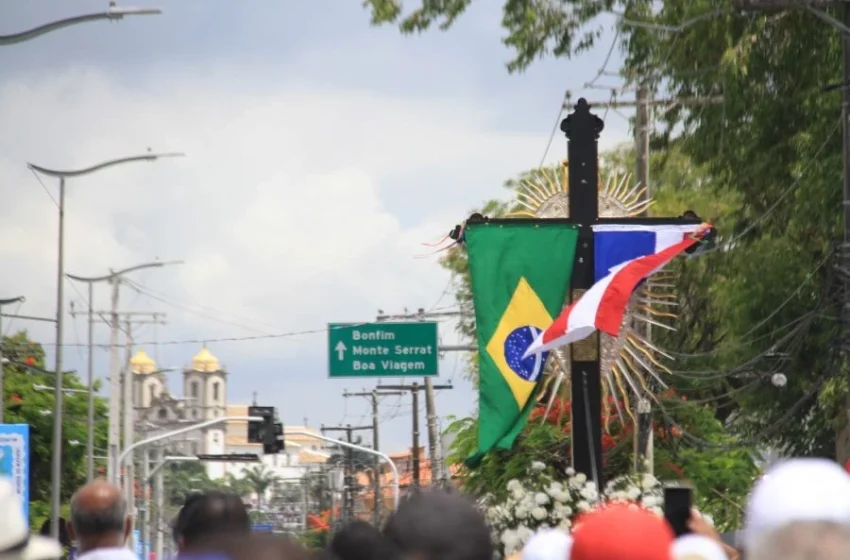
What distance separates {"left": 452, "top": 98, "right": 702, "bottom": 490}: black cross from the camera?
57.7 ft

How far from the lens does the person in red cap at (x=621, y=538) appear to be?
399cm

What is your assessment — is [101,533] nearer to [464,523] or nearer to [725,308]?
[464,523]

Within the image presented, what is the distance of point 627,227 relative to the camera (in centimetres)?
1788

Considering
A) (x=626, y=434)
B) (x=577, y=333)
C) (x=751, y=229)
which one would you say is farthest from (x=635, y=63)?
(x=577, y=333)

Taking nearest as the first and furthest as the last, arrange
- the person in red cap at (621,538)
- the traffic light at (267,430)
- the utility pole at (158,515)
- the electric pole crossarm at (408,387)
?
1. the person in red cap at (621,538)
2. the traffic light at (267,430)
3. the electric pole crossarm at (408,387)
4. the utility pole at (158,515)

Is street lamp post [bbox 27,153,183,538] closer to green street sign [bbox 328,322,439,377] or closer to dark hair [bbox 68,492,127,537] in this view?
green street sign [bbox 328,322,439,377]

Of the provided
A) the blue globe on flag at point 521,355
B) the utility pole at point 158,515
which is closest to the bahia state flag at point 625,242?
the blue globe on flag at point 521,355

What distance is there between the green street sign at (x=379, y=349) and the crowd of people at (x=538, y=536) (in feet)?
89.7

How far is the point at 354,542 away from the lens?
603 cm

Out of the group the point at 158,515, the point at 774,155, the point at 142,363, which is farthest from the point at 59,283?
the point at 142,363

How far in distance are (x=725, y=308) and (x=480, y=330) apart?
48.6ft

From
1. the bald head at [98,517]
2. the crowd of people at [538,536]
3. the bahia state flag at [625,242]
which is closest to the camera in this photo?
the crowd of people at [538,536]

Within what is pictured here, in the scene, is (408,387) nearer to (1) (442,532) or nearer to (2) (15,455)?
(2) (15,455)

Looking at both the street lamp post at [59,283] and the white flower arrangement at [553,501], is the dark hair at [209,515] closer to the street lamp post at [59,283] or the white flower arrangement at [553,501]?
the white flower arrangement at [553,501]
